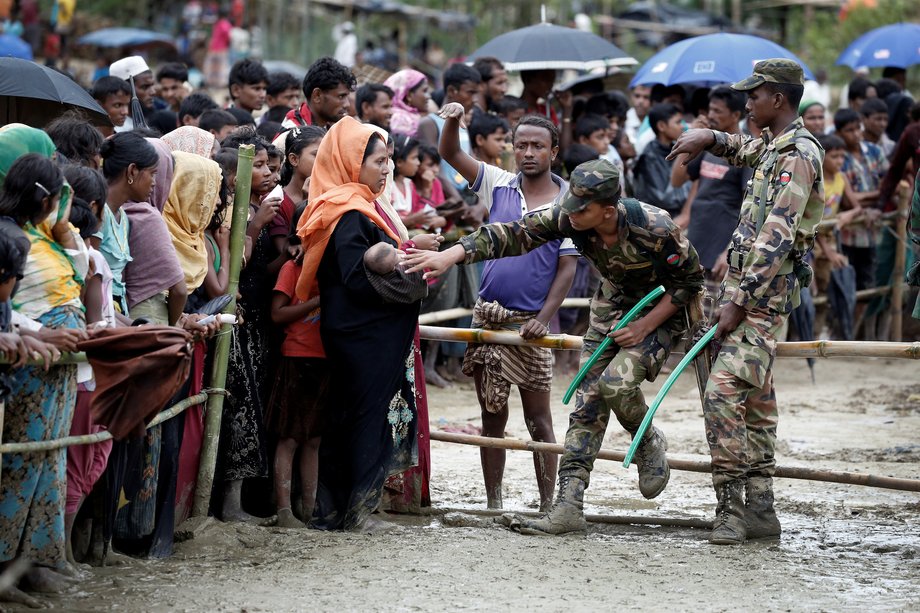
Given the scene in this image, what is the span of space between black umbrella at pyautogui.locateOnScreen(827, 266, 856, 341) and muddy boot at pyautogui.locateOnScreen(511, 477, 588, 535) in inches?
246

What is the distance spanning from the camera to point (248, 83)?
882 centimetres

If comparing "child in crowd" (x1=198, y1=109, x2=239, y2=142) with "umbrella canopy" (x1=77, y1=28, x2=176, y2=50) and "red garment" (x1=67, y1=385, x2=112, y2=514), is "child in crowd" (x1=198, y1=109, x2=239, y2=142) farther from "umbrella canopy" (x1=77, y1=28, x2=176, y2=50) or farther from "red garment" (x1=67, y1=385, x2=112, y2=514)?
"umbrella canopy" (x1=77, y1=28, x2=176, y2=50)

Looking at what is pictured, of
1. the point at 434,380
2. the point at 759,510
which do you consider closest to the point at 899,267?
the point at 434,380

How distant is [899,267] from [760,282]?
6.92 metres

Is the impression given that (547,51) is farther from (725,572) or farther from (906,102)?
(725,572)

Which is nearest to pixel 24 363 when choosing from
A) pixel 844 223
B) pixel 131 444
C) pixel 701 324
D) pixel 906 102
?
pixel 131 444

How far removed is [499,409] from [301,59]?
2006 cm

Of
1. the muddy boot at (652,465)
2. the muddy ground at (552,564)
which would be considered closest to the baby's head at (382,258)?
the muddy ground at (552,564)

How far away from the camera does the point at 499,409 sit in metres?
6.38

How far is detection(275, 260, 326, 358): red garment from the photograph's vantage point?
574 centimetres

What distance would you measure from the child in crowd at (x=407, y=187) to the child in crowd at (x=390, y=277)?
3145 millimetres

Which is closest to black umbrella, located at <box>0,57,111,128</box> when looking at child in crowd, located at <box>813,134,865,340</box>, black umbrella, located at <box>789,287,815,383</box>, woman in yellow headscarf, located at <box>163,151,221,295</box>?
woman in yellow headscarf, located at <box>163,151,221,295</box>

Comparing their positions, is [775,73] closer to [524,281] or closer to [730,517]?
[524,281]

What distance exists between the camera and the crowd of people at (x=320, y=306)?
4496 millimetres
